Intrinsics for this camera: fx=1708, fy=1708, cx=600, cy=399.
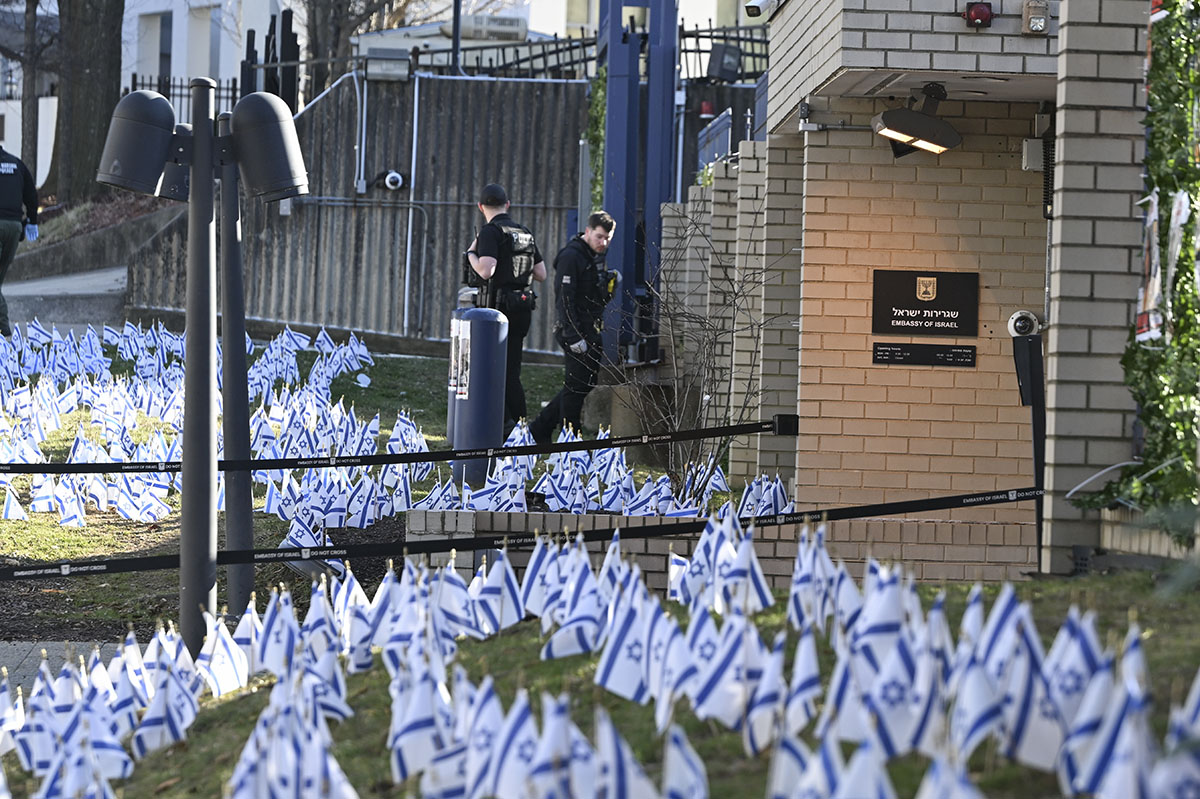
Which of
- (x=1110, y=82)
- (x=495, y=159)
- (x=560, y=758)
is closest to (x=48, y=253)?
(x=495, y=159)

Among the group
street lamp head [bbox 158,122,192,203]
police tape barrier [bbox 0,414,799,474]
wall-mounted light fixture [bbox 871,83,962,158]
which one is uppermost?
wall-mounted light fixture [bbox 871,83,962,158]

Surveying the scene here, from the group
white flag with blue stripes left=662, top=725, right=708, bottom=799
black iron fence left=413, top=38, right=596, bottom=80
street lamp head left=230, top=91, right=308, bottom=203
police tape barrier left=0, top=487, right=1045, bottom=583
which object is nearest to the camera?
white flag with blue stripes left=662, top=725, right=708, bottom=799

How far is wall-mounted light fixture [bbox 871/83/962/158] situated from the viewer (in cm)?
929

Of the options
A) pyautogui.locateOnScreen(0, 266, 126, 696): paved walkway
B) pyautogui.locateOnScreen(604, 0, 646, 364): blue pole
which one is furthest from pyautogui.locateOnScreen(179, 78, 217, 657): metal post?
pyautogui.locateOnScreen(0, 266, 126, 696): paved walkway

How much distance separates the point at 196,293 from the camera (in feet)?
25.0

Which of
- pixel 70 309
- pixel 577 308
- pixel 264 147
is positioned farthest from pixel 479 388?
pixel 70 309

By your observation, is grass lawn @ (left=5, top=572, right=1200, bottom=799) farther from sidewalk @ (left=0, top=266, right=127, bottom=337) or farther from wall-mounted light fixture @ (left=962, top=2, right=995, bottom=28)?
sidewalk @ (left=0, top=266, right=127, bottom=337)

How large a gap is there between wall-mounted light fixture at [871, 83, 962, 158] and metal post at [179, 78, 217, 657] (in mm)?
3731

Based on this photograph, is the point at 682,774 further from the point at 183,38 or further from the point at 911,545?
the point at 183,38

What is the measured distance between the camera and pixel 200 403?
7621 mm

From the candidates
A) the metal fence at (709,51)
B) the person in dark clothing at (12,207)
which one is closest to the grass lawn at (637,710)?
the person in dark clothing at (12,207)

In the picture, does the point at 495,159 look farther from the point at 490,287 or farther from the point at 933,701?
the point at 933,701

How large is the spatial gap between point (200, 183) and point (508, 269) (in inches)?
213

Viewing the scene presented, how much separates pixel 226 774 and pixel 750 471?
305 inches
